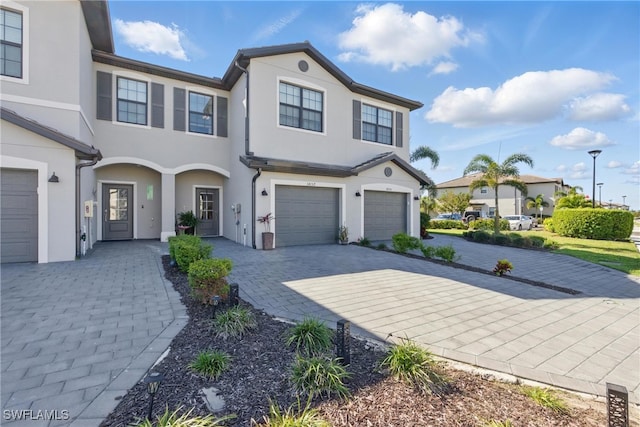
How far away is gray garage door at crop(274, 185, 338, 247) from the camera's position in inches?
463

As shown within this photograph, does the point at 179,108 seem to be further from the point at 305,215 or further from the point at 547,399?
the point at 547,399

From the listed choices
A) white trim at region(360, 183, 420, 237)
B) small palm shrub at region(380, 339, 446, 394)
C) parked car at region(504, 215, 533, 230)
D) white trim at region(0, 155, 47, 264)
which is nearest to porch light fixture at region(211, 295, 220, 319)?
small palm shrub at region(380, 339, 446, 394)

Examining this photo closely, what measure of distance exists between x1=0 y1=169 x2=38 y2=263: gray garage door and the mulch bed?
7.58 metres

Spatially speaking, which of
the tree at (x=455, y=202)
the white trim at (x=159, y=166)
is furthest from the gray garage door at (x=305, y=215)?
the tree at (x=455, y=202)

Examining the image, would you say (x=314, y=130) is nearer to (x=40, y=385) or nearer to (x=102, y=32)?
(x=102, y=32)

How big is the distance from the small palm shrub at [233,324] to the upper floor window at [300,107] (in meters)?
9.44

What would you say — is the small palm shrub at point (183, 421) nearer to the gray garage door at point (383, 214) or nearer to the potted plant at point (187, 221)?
the potted plant at point (187, 221)

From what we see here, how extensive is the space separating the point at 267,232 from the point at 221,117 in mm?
6068

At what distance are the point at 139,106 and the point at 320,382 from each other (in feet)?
42.6

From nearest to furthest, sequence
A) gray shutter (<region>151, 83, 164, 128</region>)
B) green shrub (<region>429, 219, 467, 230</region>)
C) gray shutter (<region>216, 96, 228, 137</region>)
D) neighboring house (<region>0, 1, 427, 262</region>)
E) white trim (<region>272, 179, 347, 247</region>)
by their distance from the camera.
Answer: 1. neighboring house (<region>0, 1, 427, 262</region>)
2. white trim (<region>272, 179, 347, 247</region>)
3. gray shutter (<region>151, 83, 164, 128</region>)
4. gray shutter (<region>216, 96, 228, 137</region>)
5. green shrub (<region>429, 219, 467, 230</region>)

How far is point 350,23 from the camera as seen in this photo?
35.4 ft

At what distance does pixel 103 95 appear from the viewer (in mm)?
11172

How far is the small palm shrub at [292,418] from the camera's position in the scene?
215 centimetres

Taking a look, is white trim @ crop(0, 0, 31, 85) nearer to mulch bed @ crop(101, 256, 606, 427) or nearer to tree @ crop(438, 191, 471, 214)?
mulch bed @ crop(101, 256, 606, 427)
